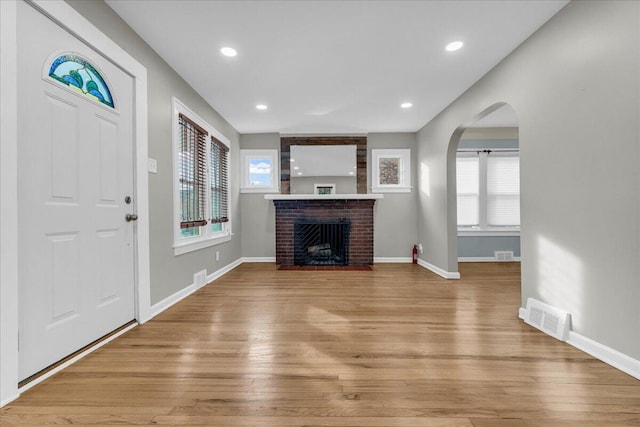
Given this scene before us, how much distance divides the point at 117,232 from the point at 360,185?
3864 millimetres

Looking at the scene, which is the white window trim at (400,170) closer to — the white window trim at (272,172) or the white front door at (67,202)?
the white window trim at (272,172)

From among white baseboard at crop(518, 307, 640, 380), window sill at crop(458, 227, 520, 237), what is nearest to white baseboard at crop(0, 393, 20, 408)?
white baseboard at crop(518, 307, 640, 380)

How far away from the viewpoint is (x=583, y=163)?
5.99 feet

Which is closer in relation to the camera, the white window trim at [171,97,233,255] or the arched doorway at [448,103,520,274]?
the white window trim at [171,97,233,255]

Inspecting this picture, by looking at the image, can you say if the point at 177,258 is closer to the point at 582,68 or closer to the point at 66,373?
the point at 66,373

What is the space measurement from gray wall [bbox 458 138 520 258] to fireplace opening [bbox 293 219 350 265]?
2.22 metres

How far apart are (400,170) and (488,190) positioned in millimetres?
1681

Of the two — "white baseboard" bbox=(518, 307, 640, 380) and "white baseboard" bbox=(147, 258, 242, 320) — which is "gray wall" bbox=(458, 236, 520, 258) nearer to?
"white baseboard" bbox=(518, 307, 640, 380)

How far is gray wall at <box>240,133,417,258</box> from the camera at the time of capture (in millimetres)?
5039

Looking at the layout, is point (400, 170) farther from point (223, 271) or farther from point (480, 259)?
point (223, 271)

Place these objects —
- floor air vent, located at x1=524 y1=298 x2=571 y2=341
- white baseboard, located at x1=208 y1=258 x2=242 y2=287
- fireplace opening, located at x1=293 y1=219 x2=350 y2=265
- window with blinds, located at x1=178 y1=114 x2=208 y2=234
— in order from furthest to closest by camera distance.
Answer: fireplace opening, located at x1=293 y1=219 x2=350 y2=265
white baseboard, located at x1=208 y1=258 x2=242 y2=287
window with blinds, located at x1=178 y1=114 x2=208 y2=234
floor air vent, located at x1=524 y1=298 x2=571 y2=341

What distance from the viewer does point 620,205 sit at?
1604mm

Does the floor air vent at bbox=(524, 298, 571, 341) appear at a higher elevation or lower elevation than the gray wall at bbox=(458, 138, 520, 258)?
lower

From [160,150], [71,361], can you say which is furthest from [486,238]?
[71,361]
